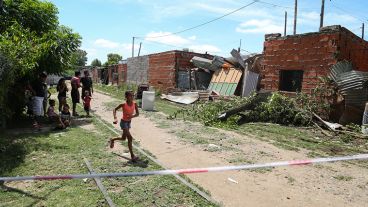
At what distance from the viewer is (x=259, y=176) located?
21.3 ft

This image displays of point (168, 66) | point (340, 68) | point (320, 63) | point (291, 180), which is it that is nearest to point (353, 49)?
point (340, 68)

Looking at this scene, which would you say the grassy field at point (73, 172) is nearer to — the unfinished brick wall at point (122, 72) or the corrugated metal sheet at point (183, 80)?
the corrugated metal sheet at point (183, 80)

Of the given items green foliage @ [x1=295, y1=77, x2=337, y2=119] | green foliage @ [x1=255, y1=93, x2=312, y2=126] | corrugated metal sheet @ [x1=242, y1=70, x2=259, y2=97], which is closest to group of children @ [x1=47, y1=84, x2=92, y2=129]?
green foliage @ [x1=255, y1=93, x2=312, y2=126]

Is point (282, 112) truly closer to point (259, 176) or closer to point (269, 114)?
point (269, 114)

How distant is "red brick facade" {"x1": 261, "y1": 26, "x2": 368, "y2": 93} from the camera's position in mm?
13344

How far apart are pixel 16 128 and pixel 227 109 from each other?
7.49 m

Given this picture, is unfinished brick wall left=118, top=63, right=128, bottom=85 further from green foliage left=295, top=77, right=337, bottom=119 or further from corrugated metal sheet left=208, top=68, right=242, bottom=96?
green foliage left=295, top=77, right=337, bottom=119

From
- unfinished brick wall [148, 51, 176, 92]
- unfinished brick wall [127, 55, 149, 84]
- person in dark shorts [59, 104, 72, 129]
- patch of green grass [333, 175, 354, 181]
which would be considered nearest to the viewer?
patch of green grass [333, 175, 354, 181]

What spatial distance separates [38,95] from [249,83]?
10.7 m

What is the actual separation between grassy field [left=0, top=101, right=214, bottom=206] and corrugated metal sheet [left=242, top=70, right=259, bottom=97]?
394 inches

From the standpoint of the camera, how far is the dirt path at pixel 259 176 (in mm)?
5414

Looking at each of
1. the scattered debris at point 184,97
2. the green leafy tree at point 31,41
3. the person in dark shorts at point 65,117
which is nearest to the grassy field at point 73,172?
the person in dark shorts at point 65,117

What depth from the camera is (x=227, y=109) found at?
1393cm

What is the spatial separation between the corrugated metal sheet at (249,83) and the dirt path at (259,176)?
8.23 meters
